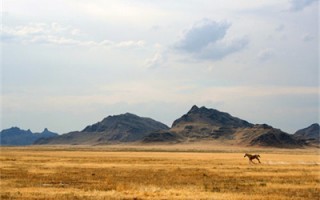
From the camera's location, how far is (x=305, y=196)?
26766 millimetres

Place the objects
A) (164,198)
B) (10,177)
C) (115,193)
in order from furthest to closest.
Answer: (10,177)
(115,193)
(164,198)

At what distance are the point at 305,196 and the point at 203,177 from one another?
12.5 m

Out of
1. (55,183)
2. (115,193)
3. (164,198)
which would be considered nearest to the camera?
(164,198)

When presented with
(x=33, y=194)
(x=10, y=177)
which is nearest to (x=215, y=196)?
(x=33, y=194)

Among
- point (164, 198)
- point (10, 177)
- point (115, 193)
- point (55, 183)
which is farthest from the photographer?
point (10, 177)

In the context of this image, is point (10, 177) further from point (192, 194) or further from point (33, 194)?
point (192, 194)

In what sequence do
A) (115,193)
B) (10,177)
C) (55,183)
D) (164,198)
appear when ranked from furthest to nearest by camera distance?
(10,177) → (55,183) → (115,193) → (164,198)

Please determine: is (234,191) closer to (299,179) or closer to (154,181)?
(154,181)

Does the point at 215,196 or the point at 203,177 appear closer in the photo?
the point at 215,196

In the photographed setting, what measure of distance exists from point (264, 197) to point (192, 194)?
3.92 meters

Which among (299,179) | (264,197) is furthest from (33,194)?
(299,179)

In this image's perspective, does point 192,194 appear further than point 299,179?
No

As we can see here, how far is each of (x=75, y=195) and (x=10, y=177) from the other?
42.0 feet

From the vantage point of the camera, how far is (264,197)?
25.9m
